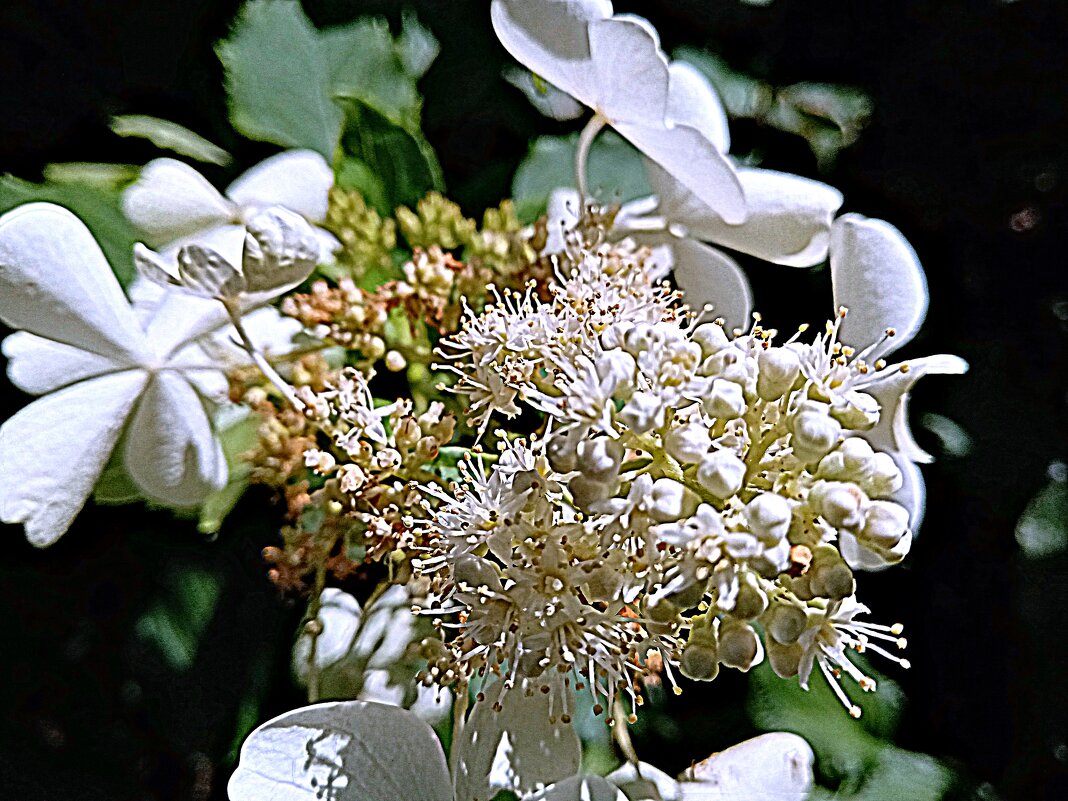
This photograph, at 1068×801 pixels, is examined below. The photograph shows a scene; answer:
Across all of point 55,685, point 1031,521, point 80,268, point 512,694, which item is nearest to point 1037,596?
point 1031,521

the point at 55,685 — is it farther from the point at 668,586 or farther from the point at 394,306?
the point at 668,586

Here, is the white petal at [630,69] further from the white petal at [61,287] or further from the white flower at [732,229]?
the white petal at [61,287]

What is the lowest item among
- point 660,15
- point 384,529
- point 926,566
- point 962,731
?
point 962,731

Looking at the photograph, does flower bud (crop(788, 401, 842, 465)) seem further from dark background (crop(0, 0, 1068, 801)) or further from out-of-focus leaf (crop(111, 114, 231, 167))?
out-of-focus leaf (crop(111, 114, 231, 167))

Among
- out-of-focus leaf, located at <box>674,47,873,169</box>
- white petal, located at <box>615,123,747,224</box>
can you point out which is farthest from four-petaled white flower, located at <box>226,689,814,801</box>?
out-of-focus leaf, located at <box>674,47,873,169</box>

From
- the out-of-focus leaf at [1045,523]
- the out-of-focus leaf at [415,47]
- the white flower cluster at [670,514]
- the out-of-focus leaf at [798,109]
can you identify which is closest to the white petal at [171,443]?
the white flower cluster at [670,514]

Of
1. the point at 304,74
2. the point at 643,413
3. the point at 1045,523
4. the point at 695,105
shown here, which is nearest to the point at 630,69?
the point at 695,105

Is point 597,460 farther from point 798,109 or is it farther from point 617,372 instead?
point 798,109
